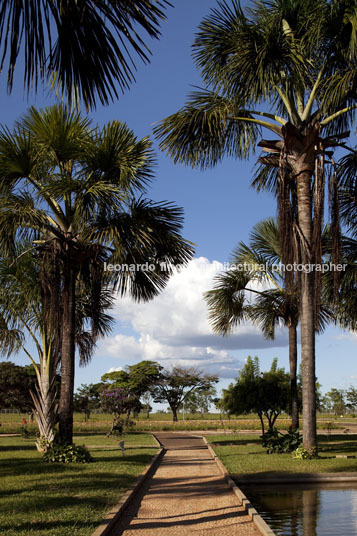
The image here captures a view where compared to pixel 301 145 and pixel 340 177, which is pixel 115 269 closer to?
pixel 301 145

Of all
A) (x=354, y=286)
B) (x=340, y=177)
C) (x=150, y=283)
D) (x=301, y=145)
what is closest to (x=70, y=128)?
(x=150, y=283)

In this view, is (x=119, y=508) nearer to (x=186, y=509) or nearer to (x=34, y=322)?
(x=186, y=509)

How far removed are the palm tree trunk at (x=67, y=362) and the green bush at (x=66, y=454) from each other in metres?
0.24

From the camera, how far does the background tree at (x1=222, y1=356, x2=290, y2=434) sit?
22.2 metres

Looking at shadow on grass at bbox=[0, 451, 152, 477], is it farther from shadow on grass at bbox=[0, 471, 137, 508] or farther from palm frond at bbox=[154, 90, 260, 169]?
palm frond at bbox=[154, 90, 260, 169]

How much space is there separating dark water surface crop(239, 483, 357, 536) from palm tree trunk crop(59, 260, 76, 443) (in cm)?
528

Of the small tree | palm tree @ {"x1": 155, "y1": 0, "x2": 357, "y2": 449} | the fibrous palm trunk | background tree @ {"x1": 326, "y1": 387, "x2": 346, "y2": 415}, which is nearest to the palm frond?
palm tree @ {"x1": 155, "y1": 0, "x2": 357, "y2": 449}

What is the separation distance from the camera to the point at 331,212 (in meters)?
13.9

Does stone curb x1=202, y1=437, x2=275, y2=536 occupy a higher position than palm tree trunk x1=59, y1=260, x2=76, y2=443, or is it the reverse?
palm tree trunk x1=59, y1=260, x2=76, y2=443

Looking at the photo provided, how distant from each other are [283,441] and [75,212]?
28.3ft

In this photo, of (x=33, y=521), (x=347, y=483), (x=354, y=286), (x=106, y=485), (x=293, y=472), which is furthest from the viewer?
(x=354, y=286)

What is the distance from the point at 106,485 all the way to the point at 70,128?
319 inches

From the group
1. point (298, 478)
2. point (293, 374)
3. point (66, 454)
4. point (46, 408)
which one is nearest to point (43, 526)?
point (298, 478)

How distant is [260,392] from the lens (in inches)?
868
